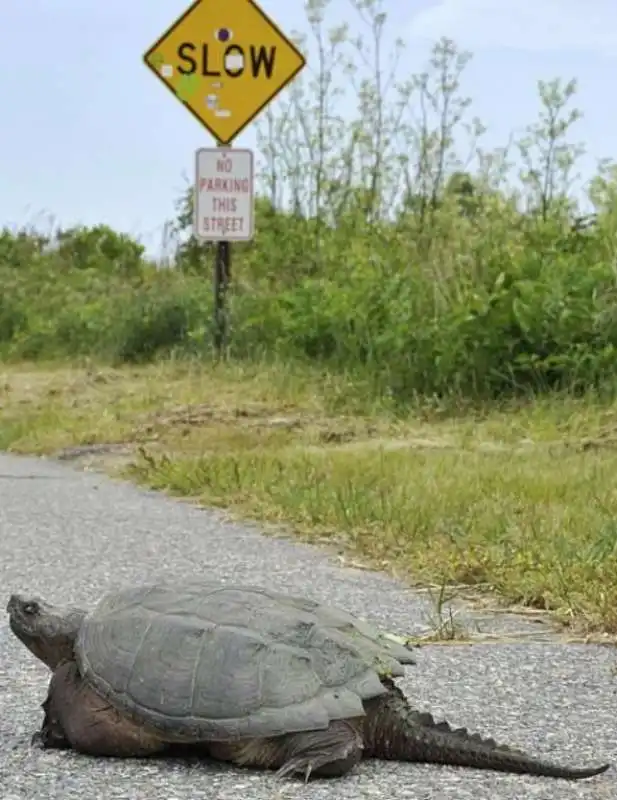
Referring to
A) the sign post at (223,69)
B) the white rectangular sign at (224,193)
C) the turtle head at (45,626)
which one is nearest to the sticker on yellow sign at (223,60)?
the sign post at (223,69)

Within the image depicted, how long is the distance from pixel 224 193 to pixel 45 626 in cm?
964

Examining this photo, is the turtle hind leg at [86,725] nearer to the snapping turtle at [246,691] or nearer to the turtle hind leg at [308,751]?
the snapping turtle at [246,691]

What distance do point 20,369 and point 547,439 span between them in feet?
22.7

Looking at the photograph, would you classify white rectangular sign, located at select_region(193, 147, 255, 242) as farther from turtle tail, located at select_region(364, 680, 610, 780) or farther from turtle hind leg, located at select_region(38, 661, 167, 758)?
turtle tail, located at select_region(364, 680, 610, 780)

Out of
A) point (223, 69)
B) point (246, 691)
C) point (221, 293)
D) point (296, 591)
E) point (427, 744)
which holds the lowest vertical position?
point (296, 591)

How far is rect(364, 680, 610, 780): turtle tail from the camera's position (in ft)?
9.73

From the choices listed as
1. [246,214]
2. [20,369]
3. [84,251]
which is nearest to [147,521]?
[246,214]

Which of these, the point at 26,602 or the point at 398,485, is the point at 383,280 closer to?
the point at 398,485

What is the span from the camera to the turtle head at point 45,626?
3.23 metres

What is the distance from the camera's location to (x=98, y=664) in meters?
3.07

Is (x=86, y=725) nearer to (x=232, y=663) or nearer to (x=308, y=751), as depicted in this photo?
(x=232, y=663)

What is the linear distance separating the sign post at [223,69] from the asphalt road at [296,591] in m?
5.84

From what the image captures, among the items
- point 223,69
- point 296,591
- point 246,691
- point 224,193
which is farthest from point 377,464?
point 223,69

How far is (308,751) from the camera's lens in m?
2.94
